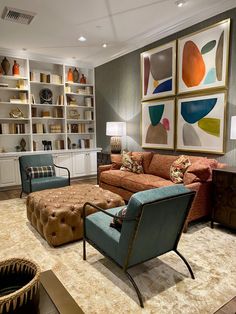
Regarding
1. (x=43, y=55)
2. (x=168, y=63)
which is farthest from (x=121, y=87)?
(x=43, y=55)

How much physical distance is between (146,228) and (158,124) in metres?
2.98

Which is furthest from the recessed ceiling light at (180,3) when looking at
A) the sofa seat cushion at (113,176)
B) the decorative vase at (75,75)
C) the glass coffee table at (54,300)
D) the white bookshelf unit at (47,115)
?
the glass coffee table at (54,300)

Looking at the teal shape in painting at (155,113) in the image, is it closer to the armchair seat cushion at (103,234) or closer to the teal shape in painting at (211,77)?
the teal shape in painting at (211,77)

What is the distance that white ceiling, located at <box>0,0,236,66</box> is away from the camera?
3289mm

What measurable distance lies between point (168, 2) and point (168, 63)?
1044 mm

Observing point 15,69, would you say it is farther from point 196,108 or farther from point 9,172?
point 196,108

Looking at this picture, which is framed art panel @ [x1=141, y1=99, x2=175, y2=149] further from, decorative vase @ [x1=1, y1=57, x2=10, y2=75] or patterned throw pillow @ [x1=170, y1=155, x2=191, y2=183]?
decorative vase @ [x1=1, y1=57, x2=10, y2=75]

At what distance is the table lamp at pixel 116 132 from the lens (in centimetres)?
523

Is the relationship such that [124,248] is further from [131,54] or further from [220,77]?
[131,54]

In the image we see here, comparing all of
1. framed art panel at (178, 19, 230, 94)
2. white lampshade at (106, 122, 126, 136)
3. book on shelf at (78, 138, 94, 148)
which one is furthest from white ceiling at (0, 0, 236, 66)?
book on shelf at (78, 138, 94, 148)

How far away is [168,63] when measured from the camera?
4.16 meters

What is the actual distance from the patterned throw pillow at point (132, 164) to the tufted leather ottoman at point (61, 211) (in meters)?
1.29

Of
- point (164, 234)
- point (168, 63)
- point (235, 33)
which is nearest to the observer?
point (164, 234)

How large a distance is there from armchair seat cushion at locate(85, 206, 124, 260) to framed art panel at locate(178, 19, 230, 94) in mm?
2513
